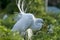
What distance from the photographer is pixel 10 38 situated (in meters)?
3.32

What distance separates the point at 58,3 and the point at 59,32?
10.6m

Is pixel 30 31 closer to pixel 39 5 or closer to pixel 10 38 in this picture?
pixel 10 38

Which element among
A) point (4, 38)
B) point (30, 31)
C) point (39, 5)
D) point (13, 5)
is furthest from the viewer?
point (13, 5)

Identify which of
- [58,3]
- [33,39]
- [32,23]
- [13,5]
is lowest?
[58,3]

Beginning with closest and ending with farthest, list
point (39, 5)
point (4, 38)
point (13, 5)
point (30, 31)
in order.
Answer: point (4, 38) → point (30, 31) → point (39, 5) → point (13, 5)

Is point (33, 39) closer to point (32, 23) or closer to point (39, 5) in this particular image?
point (32, 23)

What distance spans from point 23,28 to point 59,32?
609 mm

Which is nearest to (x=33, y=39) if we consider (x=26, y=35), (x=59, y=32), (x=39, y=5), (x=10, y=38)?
(x=26, y=35)

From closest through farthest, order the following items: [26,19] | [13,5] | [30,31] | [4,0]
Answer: [26,19]
[30,31]
[13,5]
[4,0]

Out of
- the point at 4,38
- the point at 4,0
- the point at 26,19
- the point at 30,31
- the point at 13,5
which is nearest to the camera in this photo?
the point at 4,38

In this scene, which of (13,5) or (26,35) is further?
(13,5)

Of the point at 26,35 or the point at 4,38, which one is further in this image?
the point at 26,35

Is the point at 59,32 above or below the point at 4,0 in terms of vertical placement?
above

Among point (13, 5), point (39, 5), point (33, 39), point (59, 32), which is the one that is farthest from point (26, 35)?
point (13, 5)
